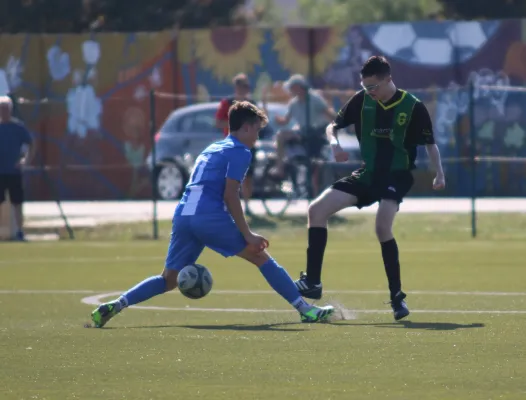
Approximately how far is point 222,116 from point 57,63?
13642 millimetres

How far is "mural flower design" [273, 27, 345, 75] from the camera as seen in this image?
32625mm

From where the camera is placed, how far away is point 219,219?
1057 cm

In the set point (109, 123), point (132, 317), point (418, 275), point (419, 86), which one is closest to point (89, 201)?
point (109, 123)

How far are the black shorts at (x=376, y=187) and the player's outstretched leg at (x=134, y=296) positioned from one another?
1572mm

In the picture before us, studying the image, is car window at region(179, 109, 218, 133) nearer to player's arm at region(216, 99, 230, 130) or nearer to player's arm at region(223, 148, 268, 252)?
player's arm at region(216, 99, 230, 130)

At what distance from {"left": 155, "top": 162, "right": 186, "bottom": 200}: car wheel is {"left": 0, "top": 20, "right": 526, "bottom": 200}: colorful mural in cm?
219

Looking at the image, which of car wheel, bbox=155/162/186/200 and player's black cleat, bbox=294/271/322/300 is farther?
car wheel, bbox=155/162/186/200

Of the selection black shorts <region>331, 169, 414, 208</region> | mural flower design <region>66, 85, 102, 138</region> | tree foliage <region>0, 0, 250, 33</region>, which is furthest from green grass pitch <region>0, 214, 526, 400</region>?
tree foliage <region>0, 0, 250, 33</region>

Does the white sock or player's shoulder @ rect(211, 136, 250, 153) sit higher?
player's shoulder @ rect(211, 136, 250, 153)

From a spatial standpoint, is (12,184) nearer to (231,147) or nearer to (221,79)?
(231,147)

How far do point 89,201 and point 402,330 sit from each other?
21.7 m

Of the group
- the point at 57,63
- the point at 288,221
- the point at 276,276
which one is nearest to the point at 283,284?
the point at 276,276

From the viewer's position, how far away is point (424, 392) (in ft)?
24.9

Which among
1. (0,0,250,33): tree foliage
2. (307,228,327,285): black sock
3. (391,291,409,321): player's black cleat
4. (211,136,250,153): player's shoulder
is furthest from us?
(0,0,250,33): tree foliage
